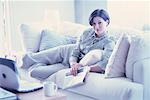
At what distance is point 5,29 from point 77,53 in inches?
55.6

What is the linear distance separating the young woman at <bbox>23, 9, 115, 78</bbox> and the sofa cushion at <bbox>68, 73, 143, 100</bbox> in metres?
0.17

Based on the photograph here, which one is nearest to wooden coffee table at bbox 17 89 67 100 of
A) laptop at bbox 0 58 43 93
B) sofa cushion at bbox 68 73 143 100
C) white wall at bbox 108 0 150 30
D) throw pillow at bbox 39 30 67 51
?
laptop at bbox 0 58 43 93

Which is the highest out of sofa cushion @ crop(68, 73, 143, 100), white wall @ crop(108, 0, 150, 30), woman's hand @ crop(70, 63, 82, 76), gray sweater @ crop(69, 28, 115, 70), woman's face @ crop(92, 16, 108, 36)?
white wall @ crop(108, 0, 150, 30)

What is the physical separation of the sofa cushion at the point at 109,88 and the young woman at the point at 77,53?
0.17 m

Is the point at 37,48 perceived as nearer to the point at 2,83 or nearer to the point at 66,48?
the point at 66,48

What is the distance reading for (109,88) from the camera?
194 centimetres

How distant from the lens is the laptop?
66.4 inches

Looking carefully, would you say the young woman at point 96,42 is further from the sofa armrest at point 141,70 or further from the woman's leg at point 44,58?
the sofa armrest at point 141,70

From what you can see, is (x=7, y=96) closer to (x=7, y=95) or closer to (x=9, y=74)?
(x=7, y=95)

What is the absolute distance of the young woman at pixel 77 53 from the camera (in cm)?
229

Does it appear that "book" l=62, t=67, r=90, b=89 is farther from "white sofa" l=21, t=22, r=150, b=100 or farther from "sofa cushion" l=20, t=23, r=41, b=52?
"sofa cushion" l=20, t=23, r=41, b=52

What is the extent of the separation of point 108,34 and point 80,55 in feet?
1.07

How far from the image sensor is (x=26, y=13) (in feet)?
12.0

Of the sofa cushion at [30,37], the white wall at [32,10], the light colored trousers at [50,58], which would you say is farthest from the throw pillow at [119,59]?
the white wall at [32,10]
